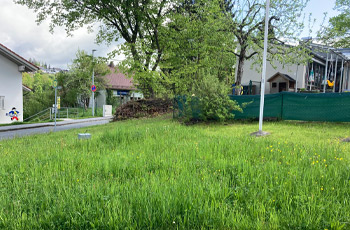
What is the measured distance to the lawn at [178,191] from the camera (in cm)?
260

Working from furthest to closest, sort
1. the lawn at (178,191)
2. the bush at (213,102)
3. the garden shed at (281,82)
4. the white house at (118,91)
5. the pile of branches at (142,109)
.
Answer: the white house at (118,91) < the garden shed at (281,82) < the pile of branches at (142,109) < the bush at (213,102) < the lawn at (178,191)

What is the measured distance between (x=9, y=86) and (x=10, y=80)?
521mm

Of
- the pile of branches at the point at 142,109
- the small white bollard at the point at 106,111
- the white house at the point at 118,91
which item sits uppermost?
the white house at the point at 118,91

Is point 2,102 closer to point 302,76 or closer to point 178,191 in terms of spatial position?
point 178,191

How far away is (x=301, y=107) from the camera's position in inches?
465

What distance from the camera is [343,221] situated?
2604mm

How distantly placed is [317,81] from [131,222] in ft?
101

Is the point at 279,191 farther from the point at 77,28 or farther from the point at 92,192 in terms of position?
the point at 77,28

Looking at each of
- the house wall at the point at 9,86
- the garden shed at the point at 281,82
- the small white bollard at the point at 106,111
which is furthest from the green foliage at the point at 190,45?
the small white bollard at the point at 106,111

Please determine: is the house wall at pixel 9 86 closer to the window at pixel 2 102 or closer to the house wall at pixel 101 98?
the window at pixel 2 102

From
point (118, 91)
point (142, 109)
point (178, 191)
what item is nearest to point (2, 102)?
point (142, 109)

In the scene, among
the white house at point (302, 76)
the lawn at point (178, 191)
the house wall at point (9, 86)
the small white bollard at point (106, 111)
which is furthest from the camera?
the small white bollard at point (106, 111)

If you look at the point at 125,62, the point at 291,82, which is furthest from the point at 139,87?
the point at 291,82

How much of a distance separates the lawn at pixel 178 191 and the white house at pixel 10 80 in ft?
57.1
